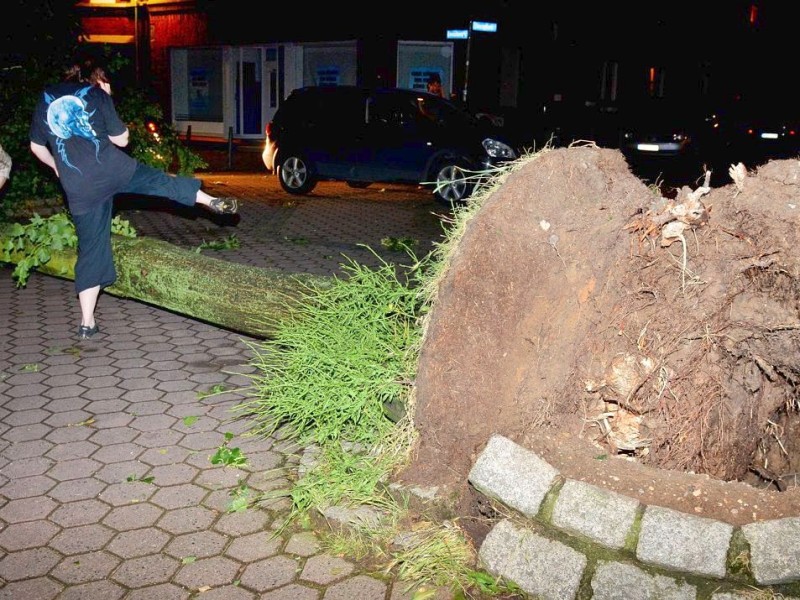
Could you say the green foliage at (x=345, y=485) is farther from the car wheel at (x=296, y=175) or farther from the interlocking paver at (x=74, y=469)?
the car wheel at (x=296, y=175)

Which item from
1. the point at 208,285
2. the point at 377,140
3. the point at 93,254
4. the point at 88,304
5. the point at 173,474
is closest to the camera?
the point at 173,474

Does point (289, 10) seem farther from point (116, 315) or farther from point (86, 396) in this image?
point (86, 396)

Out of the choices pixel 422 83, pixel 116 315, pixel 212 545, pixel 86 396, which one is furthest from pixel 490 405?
pixel 422 83

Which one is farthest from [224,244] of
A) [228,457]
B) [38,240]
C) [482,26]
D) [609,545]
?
[482,26]

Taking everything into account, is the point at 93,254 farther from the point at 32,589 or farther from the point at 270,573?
the point at 270,573

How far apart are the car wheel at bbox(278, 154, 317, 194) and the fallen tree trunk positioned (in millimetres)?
8135

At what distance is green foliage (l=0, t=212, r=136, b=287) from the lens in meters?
6.51

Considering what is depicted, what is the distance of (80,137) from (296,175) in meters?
8.88

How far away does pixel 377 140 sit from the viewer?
1335 cm

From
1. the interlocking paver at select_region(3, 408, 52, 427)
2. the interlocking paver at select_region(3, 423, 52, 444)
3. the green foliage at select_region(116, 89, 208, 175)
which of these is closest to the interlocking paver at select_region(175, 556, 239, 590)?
the interlocking paver at select_region(3, 423, 52, 444)

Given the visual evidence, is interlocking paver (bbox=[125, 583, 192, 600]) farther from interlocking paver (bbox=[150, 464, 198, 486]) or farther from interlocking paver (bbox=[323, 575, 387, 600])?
interlocking paver (bbox=[150, 464, 198, 486])

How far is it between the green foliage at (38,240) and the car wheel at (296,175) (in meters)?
7.41

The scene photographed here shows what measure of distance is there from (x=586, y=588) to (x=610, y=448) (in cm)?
72

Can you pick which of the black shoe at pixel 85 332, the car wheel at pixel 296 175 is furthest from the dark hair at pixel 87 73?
the car wheel at pixel 296 175
